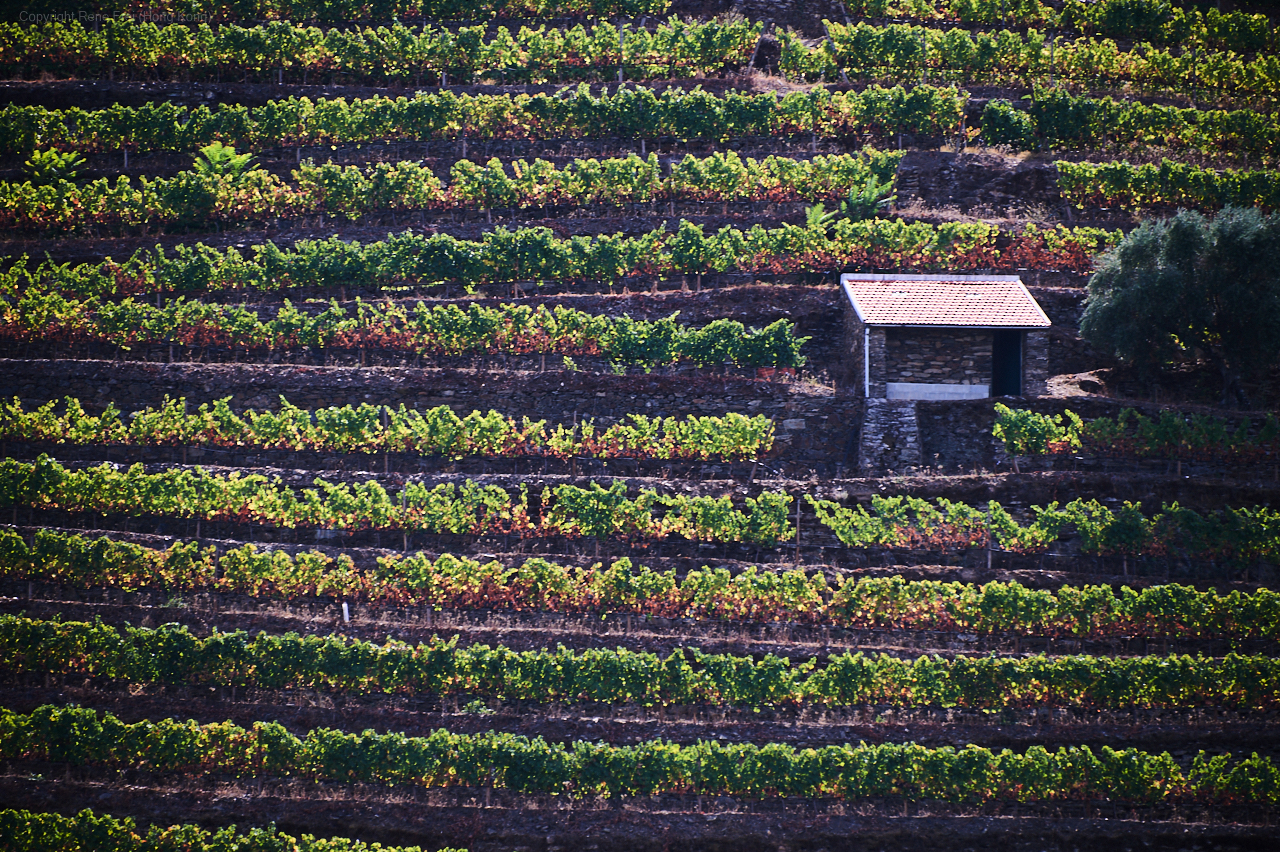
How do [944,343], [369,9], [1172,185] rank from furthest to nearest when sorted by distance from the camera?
[369,9], [1172,185], [944,343]

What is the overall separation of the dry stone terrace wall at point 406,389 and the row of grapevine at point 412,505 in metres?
2.83

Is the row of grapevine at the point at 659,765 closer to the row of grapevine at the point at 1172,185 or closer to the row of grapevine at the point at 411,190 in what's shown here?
the row of grapevine at the point at 411,190

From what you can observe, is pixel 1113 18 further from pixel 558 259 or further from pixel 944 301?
pixel 558 259

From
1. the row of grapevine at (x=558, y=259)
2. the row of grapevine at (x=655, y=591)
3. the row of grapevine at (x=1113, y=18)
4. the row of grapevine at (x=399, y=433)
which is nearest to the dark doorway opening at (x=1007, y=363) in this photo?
the row of grapevine at (x=558, y=259)

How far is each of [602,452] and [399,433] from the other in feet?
14.7

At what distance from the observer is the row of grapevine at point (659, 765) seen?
82.8 feet

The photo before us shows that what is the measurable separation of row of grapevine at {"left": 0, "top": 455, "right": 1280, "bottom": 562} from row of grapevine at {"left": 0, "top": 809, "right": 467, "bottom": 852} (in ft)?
23.3

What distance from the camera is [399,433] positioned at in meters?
31.0

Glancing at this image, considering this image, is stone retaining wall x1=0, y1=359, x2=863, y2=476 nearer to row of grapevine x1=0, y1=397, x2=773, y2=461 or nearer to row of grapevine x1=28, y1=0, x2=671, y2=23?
row of grapevine x1=0, y1=397, x2=773, y2=461

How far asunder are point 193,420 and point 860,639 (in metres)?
15.2

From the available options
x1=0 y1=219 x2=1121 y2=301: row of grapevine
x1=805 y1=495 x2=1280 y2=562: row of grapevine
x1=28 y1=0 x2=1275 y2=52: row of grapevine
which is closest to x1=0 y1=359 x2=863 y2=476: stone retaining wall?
x1=0 y1=219 x2=1121 y2=301: row of grapevine

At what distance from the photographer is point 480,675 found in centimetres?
2673

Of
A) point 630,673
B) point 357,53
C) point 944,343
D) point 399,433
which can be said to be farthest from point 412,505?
point 357,53

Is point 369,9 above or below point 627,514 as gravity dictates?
above
